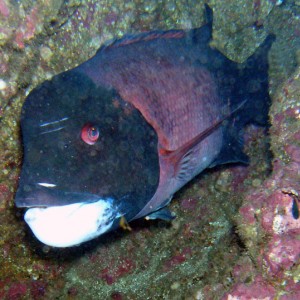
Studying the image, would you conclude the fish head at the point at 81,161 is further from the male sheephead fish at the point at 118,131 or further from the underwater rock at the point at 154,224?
the underwater rock at the point at 154,224

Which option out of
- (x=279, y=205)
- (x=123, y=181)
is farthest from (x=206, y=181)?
(x=123, y=181)

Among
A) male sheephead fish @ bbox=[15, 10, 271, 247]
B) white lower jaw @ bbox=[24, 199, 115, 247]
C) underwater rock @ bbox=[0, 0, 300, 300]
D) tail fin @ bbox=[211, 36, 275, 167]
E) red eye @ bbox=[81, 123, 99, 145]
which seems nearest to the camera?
white lower jaw @ bbox=[24, 199, 115, 247]

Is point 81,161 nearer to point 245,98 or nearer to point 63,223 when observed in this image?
point 63,223

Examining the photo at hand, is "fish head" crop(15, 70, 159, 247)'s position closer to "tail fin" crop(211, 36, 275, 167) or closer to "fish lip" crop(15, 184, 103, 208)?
"fish lip" crop(15, 184, 103, 208)

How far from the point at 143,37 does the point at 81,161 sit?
4.83 feet

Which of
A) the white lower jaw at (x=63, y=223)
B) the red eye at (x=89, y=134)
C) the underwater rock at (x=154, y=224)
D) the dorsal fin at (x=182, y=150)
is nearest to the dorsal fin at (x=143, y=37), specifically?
the underwater rock at (x=154, y=224)

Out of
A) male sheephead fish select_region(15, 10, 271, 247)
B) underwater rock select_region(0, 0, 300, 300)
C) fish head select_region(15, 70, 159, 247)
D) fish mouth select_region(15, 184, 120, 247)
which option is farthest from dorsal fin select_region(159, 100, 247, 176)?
fish mouth select_region(15, 184, 120, 247)

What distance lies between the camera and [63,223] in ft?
6.77

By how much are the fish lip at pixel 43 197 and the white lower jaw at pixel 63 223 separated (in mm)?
34

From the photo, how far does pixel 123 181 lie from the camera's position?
8.05 ft

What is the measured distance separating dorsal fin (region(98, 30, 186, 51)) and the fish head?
1.75ft

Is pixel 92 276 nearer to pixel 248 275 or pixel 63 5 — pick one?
pixel 248 275

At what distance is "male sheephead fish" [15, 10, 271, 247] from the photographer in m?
2.17

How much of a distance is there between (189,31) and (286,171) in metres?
1.80
